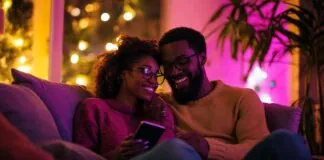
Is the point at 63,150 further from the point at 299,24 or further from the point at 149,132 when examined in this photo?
the point at 299,24

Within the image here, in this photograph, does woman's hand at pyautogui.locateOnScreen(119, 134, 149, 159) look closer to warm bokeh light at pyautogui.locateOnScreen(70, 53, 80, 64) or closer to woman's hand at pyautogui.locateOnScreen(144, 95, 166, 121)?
woman's hand at pyautogui.locateOnScreen(144, 95, 166, 121)

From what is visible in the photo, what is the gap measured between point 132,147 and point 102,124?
0.90 ft

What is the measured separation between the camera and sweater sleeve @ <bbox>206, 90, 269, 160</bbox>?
1.86 metres

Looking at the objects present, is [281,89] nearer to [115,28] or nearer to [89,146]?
[115,28]

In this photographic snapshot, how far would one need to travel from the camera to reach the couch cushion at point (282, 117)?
2117 millimetres

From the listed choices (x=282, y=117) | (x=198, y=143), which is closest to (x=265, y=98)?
(x=282, y=117)

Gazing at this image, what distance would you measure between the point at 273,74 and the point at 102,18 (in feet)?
5.04

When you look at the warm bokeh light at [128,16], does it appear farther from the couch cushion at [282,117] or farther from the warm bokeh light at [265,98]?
the couch cushion at [282,117]

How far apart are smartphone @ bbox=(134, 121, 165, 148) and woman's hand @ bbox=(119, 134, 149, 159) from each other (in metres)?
0.02

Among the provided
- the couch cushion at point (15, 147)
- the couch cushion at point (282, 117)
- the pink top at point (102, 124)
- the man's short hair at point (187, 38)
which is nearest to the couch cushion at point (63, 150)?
the couch cushion at point (15, 147)

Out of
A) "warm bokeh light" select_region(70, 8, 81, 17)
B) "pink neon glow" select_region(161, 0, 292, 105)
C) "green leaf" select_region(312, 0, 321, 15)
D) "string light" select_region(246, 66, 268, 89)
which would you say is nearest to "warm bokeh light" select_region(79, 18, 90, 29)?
"warm bokeh light" select_region(70, 8, 81, 17)

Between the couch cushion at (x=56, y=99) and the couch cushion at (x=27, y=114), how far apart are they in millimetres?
100

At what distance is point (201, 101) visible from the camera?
214 centimetres

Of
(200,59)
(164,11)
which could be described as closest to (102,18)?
(164,11)
